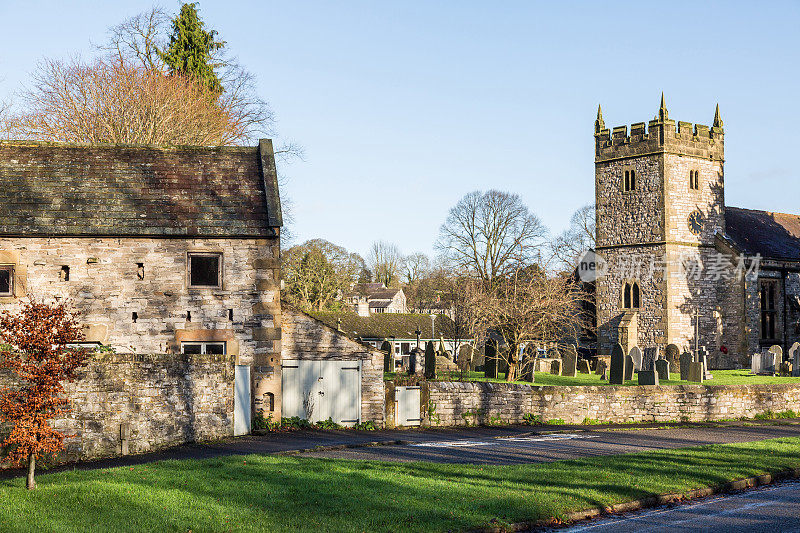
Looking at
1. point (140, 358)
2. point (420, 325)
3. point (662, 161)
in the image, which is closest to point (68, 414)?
point (140, 358)

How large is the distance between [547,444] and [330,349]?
6330 millimetres

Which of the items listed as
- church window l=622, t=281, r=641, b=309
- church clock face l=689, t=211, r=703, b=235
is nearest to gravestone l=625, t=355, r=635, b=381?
church window l=622, t=281, r=641, b=309

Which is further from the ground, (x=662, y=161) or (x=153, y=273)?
(x=662, y=161)

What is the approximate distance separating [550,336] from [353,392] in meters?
21.3

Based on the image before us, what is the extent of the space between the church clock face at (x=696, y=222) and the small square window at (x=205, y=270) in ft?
119

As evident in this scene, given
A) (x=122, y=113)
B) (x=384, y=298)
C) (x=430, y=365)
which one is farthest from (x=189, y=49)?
(x=384, y=298)

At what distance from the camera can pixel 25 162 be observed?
22391mm

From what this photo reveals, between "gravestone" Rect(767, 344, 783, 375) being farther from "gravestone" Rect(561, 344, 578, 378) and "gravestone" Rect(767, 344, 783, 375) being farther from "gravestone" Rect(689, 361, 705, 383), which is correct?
"gravestone" Rect(561, 344, 578, 378)

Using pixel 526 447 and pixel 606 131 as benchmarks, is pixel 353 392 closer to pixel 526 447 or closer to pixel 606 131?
pixel 526 447

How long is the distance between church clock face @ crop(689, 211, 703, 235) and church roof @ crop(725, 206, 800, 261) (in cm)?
236

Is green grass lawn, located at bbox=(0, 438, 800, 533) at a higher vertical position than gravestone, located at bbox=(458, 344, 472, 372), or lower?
lower

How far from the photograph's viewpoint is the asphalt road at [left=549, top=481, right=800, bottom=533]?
10.8 metres

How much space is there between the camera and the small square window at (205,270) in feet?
70.0

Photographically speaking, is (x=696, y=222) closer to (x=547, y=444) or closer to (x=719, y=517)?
(x=547, y=444)
